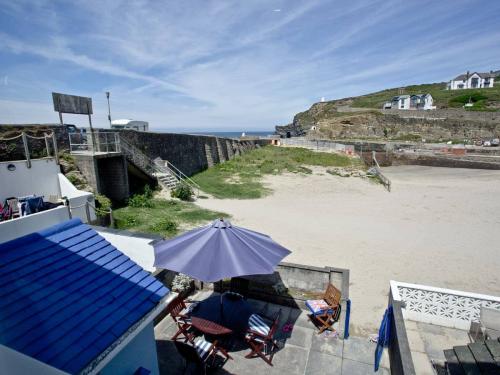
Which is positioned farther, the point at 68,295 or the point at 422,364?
the point at 422,364

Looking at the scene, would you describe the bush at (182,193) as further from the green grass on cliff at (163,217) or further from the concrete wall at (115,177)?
the concrete wall at (115,177)

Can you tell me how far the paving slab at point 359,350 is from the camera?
5.40 meters

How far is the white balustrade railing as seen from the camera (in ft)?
21.0

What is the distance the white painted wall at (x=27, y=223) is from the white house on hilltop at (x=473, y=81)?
110951 millimetres

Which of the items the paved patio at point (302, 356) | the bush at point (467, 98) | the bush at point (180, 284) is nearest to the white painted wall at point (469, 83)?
the bush at point (467, 98)

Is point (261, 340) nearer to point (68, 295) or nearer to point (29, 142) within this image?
point (68, 295)

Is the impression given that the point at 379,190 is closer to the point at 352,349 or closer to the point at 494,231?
the point at 494,231

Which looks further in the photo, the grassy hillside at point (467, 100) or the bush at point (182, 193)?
the grassy hillside at point (467, 100)

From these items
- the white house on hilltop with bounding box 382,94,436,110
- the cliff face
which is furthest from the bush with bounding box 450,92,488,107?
the cliff face

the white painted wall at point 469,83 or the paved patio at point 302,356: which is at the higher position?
the white painted wall at point 469,83

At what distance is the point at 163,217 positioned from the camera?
1456 centimetres

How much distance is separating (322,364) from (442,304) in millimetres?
3337

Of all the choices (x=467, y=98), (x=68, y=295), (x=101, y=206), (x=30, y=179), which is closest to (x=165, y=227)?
(x=101, y=206)

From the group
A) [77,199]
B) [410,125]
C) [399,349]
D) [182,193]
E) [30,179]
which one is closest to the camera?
[399,349]
